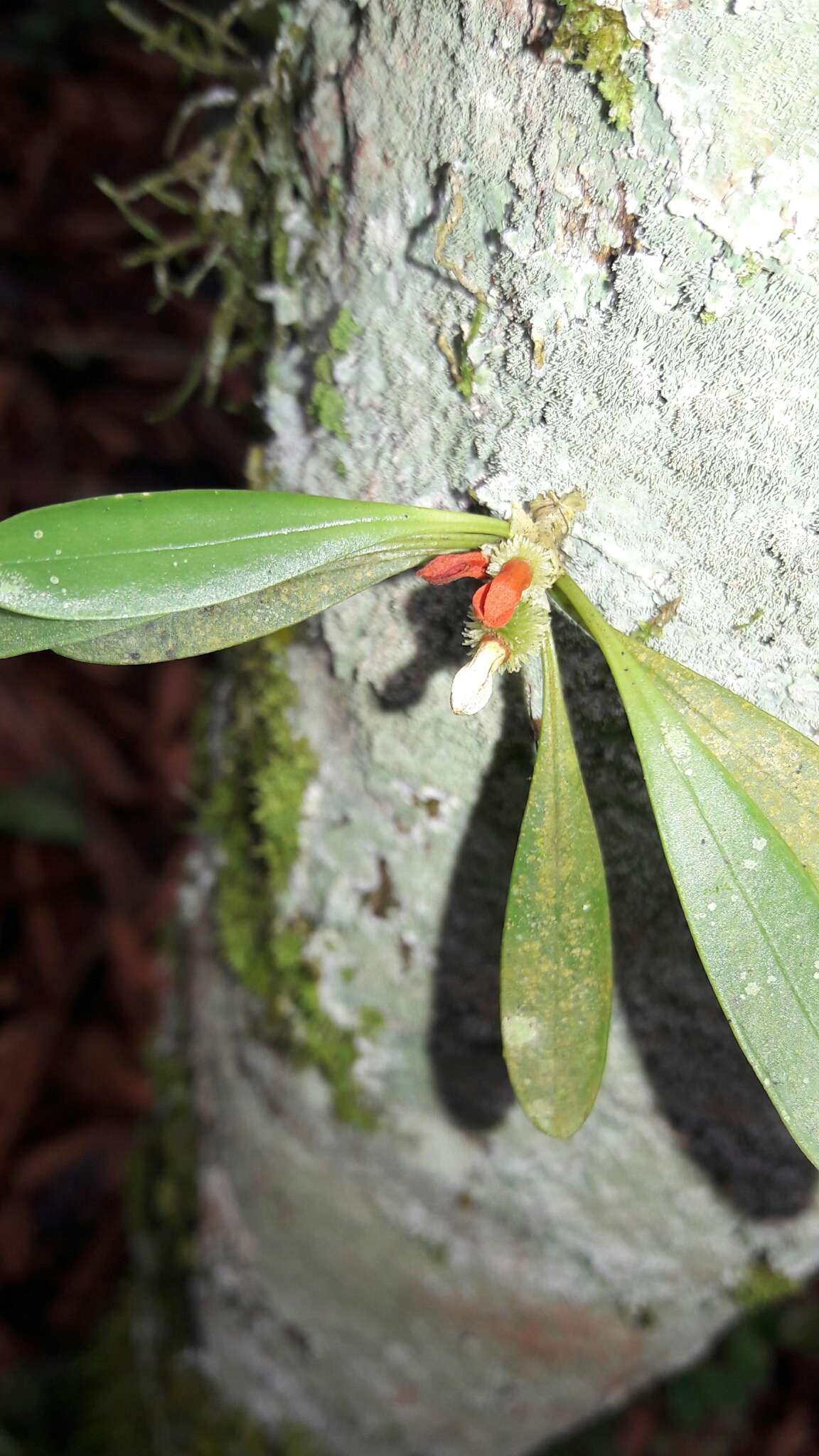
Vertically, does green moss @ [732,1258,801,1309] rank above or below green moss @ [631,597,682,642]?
below

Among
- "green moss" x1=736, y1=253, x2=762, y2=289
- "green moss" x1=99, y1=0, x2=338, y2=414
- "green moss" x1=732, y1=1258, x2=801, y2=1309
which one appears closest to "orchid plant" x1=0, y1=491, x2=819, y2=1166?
"green moss" x1=736, y1=253, x2=762, y2=289

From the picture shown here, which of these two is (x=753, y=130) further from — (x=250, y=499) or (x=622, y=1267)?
(x=622, y=1267)

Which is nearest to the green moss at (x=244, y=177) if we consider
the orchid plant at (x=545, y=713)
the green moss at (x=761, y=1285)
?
the orchid plant at (x=545, y=713)

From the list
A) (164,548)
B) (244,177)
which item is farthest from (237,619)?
(244,177)

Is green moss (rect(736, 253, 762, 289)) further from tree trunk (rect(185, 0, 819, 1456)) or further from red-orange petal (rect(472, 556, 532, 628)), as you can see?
red-orange petal (rect(472, 556, 532, 628))

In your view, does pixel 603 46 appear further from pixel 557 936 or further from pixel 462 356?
pixel 557 936

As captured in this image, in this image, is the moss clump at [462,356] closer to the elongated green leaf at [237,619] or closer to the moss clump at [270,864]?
the elongated green leaf at [237,619]

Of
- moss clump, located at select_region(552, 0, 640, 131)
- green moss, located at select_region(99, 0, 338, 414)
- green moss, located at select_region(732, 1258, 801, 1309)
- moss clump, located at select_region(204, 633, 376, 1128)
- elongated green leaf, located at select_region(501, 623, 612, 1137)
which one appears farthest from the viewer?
green moss, located at select_region(732, 1258, 801, 1309)
